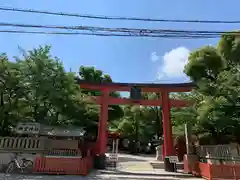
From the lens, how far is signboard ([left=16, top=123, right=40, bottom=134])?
10633 mm

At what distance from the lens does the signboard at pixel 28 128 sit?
10.6 m

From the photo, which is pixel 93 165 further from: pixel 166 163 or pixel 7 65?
pixel 7 65

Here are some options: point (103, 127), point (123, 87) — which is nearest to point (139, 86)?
point (123, 87)

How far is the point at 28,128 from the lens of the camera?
10742 mm

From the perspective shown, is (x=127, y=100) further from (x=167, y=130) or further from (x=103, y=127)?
(x=167, y=130)

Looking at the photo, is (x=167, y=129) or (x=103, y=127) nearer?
(x=103, y=127)

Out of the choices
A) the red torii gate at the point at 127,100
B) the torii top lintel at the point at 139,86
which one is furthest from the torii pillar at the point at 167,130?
the torii top lintel at the point at 139,86

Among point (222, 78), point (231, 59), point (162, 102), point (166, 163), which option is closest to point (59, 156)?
point (166, 163)

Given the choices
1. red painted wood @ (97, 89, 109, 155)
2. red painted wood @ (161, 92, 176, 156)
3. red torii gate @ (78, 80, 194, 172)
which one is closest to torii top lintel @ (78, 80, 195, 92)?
red torii gate @ (78, 80, 194, 172)

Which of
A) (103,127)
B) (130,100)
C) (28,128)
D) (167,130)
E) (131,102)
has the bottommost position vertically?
(28,128)

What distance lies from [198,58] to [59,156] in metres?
11.9

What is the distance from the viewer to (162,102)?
14.3 metres

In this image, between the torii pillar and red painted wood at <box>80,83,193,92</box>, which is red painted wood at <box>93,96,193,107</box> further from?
red painted wood at <box>80,83,193,92</box>

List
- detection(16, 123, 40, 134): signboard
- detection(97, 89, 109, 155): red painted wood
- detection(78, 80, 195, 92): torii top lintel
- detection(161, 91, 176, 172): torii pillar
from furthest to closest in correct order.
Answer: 1. detection(78, 80, 195, 92): torii top lintel
2. detection(161, 91, 176, 172): torii pillar
3. detection(97, 89, 109, 155): red painted wood
4. detection(16, 123, 40, 134): signboard
